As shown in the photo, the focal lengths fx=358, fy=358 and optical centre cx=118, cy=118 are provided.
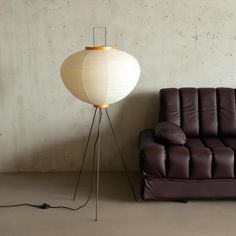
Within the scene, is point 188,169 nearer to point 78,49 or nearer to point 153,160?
point 153,160

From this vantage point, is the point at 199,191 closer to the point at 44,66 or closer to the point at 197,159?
the point at 197,159

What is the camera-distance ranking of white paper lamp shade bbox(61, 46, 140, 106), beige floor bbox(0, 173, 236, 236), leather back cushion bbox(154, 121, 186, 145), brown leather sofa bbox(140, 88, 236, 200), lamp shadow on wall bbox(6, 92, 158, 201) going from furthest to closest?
lamp shadow on wall bbox(6, 92, 158, 201) → leather back cushion bbox(154, 121, 186, 145) → brown leather sofa bbox(140, 88, 236, 200) → beige floor bbox(0, 173, 236, 236) → white paper lamp shade bbox(61, 46, 140, 106)

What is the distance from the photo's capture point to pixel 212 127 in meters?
3.30

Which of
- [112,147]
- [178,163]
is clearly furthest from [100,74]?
[112,147]

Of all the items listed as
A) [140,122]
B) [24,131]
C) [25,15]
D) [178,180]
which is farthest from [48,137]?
[178,180]

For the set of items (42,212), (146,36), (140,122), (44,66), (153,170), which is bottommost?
(42,212)

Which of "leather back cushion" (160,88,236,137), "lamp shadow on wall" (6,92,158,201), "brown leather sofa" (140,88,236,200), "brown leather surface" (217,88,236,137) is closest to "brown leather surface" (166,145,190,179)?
"brown leather sofa" (140,88,236,200)

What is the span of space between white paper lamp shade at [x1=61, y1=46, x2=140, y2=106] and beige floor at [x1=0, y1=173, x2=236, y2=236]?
3.00ft

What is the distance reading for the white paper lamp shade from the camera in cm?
245

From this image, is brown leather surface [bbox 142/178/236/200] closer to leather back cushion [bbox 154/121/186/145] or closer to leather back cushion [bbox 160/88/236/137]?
leather back cushion [bbox 154/121/186/145]

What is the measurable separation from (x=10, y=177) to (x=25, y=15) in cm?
159

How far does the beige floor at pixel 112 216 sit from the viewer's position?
2.57m

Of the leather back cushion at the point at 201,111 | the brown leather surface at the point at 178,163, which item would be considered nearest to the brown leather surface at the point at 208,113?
the leather back cushion at the point at 201,111

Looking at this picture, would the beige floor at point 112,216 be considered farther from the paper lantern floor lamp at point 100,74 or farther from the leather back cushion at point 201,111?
the paper lantern floor lamp at point 100,74
